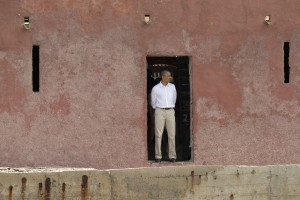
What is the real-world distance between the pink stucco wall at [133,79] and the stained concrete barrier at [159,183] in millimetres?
3231

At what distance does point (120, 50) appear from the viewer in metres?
16.7

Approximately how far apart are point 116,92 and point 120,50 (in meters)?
0.76

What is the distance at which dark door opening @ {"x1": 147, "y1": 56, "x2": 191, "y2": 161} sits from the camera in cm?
1792

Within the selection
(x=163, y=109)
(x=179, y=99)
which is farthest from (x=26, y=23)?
(x=179, y=99)

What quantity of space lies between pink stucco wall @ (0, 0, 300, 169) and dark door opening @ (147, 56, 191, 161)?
0.87 meters

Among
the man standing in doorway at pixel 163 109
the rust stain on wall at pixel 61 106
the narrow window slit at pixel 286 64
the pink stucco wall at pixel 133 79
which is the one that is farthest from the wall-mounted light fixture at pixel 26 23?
the narrow window slit at pixel 286 64

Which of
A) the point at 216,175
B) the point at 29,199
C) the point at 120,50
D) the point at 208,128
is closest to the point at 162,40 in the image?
the point at 120,50

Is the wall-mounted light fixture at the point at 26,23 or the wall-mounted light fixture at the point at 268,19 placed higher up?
the wall-mounted light fixture at the point at 268,19

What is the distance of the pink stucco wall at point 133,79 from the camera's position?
53.8ft

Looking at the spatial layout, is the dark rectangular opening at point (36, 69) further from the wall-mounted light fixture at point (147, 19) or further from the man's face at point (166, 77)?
the man's face at point (166, 77)

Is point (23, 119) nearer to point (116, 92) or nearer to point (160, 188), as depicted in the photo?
point (116, 92)

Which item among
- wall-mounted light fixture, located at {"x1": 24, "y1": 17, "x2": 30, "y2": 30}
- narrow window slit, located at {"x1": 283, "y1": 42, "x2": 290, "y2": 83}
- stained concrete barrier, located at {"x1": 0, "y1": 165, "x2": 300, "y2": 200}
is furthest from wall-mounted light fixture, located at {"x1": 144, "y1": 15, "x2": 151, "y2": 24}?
stained concrete barrier, located at {"x1": 0, "y1": 165, "x2": 300, "y2": 200}

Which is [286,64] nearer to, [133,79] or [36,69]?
[133,79]

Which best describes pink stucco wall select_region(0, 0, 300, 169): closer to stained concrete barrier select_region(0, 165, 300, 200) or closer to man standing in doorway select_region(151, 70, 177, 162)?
man standing in doorway select_region(151, 70, 177, 162)
